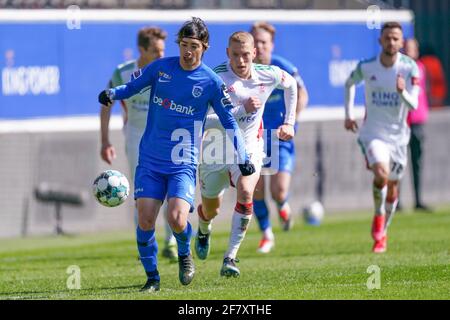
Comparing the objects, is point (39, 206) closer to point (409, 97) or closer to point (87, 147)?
point (87, 147)

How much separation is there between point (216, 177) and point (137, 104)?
6.05 feet

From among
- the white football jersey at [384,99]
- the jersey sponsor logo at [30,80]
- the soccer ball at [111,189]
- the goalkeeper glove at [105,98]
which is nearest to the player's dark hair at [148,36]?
the white football jersey at [384,99]

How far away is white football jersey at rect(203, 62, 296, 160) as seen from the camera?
40.4 feet

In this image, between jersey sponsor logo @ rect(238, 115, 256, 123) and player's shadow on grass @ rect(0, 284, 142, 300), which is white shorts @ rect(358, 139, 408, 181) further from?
player's shadow on grass @ rect(0, 284, 142, 300)

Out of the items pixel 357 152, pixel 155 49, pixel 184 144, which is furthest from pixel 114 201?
pixel 357 152

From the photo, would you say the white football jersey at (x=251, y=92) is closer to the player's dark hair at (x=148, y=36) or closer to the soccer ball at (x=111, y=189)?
the soccer ball at (x=111, y=189)

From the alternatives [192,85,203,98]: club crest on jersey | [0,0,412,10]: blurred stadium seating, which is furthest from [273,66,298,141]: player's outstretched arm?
[0,0,412,10]: blurred stadium seating

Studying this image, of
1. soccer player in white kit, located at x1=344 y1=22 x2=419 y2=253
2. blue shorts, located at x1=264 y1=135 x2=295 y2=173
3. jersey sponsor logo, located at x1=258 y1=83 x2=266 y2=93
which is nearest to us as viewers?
jersey sponsor logo, located at x1=258 y1=83 x2=266 y2=93

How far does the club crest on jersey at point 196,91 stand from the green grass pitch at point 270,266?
1597 mm

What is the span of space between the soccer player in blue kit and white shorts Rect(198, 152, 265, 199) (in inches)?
58.3

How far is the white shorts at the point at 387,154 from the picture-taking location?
Result: 1475 cm

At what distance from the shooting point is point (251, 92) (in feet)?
40.6

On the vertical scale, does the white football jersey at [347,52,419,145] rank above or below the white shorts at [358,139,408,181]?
above

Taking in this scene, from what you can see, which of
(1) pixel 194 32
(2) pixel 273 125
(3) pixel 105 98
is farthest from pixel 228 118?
(2) pixel 273 125
